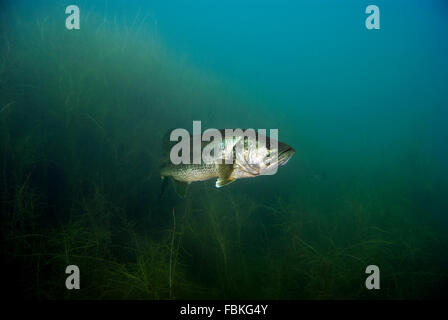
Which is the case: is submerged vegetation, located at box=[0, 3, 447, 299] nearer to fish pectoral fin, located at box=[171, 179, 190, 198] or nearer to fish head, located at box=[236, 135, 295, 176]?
fish pectoral fin, located at box=[171, 179, 190, 198]

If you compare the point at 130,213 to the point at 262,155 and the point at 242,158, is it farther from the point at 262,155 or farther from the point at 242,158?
the point at 262,155

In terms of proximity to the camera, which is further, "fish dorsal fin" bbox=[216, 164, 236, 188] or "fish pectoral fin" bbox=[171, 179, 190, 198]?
"fish pectoral fin" bbox=[171, 179, 190, 198]

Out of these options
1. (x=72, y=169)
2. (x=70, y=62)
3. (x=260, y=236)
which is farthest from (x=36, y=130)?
(x=260, y=236)

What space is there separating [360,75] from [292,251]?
230 feet

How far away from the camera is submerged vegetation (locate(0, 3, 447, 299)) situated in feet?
12.3

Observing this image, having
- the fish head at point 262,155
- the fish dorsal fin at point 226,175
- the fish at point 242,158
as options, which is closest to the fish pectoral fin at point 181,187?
the fish at point 242,158

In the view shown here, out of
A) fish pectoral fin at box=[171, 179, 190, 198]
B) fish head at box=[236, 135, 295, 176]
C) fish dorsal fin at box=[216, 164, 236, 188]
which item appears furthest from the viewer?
fish pectoral fin at box=[171, 179, 190, 198]

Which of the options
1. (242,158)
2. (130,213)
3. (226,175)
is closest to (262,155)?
(242,158)

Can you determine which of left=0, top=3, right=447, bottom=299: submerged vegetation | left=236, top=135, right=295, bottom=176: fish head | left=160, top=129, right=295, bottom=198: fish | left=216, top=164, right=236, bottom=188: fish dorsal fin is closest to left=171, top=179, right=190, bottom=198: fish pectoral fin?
left=0, top=3, right=447, bottom=299: submerged vegetation

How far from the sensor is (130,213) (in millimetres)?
6156

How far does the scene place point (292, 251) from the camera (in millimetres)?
4398

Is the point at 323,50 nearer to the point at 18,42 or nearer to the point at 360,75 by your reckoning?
the point at 360,75

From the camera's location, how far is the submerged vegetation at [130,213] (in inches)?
148

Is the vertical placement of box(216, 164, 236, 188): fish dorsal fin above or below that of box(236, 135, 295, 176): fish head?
below
